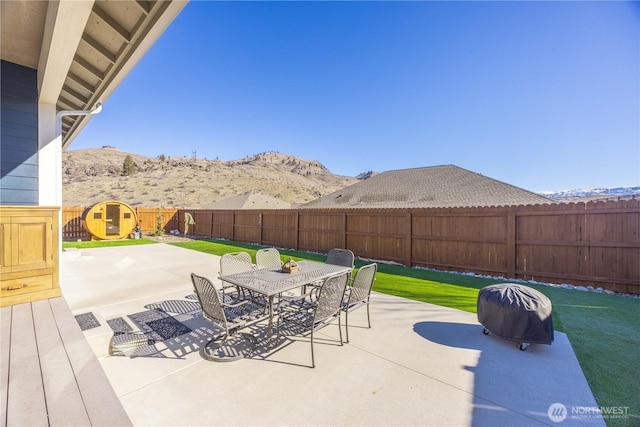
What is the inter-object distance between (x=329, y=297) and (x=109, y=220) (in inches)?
661

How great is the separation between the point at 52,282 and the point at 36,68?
340cm

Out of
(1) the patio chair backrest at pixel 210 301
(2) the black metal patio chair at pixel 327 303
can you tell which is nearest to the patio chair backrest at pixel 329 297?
(2) the black metal patio chair at pixel 327 303

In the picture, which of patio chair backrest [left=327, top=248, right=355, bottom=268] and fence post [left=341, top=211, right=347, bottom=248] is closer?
patio chair backrest [left=327, top=248, right=355, bottom=268]

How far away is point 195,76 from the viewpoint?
14.0 meters

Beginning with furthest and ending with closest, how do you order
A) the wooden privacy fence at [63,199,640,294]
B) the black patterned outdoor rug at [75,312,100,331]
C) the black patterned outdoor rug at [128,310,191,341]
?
the wooden privacy fence at [63,199,640,294], the black patterned outdoor rug at [128,310,191,341], the black patterned outdoor rug at [75,312,100,331]

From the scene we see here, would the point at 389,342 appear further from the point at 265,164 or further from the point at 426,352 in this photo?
the point at 265,164

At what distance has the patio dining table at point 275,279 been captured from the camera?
305 centimetres

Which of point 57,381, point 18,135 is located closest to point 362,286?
point 57,381

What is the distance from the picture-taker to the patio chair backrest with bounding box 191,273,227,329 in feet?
8.70

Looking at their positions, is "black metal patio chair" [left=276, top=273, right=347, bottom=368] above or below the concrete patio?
above

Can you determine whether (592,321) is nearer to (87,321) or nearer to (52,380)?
(52,380)

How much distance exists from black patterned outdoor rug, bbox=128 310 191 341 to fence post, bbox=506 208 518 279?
7.55 m

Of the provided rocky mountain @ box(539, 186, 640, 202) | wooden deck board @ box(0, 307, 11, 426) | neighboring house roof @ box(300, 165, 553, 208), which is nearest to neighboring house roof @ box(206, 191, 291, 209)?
neighboring house roof @ box(300, 165, 553, 208)

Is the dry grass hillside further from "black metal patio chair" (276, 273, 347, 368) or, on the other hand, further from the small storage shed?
Answer: "black metal patio chair" (276, 273, 347, 368)
